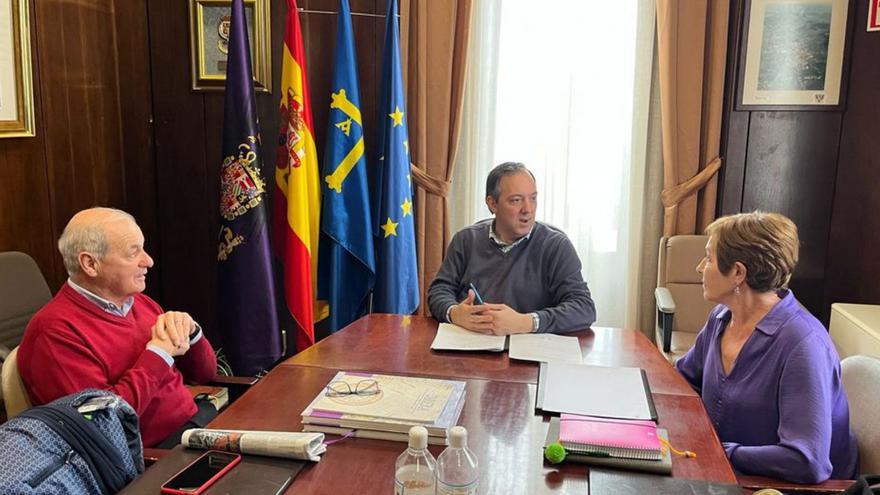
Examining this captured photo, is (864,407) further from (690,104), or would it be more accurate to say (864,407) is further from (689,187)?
(690,104)

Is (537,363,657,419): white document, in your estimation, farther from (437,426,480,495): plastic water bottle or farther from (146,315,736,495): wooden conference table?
(437,426,480,495): plastic water bottle

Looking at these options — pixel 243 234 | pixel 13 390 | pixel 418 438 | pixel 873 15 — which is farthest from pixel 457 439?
pixel 873 15

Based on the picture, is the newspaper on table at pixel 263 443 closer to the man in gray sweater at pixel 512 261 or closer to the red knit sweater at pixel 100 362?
the red knit sweater at pixel 100 362

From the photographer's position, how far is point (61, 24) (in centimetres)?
289

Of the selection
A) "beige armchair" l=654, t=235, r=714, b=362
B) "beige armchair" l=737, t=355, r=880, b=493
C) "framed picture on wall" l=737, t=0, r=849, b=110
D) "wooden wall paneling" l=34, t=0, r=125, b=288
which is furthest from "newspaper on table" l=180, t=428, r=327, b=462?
"framed picture on wall" l=737, t=0, r=849, b=110

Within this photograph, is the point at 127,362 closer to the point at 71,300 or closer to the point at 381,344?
the point at 71,300

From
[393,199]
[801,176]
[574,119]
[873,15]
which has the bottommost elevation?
[393,199]

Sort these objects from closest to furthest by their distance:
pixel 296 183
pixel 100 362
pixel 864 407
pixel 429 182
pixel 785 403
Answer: pixel 785 403, pixel 864 407, pixel 100 362, pixel 296 183, pixel 429 182

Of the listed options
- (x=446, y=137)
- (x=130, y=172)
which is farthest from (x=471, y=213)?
(x=130, y=172)

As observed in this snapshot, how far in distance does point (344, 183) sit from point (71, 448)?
2084 mm

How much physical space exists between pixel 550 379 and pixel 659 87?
6.69 ft

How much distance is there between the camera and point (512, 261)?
243cm

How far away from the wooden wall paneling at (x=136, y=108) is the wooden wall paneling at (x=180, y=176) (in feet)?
0.10

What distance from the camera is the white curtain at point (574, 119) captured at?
11.0 ft
